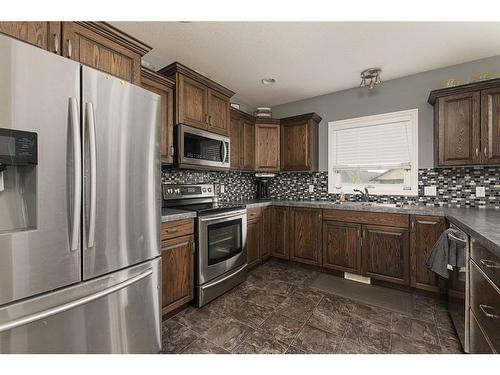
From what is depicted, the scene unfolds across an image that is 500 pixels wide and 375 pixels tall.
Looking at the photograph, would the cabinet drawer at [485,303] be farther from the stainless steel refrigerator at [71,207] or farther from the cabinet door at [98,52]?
the cabinet door at [98,52]

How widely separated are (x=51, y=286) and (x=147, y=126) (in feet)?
3.11

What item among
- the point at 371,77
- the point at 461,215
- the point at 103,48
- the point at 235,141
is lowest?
the point at 461,215

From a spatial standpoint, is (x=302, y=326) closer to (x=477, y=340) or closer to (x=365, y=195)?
(x=477, y=340)

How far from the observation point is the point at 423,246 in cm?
228

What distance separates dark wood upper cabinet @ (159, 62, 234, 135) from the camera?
88.3 inches

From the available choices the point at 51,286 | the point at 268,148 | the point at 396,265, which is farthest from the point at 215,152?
the point at 396,265

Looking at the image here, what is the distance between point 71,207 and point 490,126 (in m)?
3.46

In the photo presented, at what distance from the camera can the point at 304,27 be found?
1.94m

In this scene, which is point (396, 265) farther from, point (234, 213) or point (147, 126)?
point (147, 126)

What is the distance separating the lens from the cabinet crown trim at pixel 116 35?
4.56 ft

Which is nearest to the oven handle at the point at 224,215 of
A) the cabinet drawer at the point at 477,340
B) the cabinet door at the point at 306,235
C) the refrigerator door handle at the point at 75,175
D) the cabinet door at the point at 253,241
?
the cabinet door at the point at 253,241

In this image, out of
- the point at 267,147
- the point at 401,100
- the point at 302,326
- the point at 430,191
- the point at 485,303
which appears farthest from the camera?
the point at 267,147

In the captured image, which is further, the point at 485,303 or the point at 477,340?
the point at 477,340

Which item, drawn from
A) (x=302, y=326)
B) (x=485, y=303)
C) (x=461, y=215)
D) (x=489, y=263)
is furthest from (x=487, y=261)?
(x=302, y=326)
